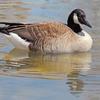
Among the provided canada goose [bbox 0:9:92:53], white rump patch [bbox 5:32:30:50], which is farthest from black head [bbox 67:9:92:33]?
white rump patch [bbox 5:32:30:50]

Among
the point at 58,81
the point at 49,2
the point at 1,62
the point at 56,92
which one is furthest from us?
the point at 49,2

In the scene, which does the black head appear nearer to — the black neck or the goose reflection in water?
the black neck

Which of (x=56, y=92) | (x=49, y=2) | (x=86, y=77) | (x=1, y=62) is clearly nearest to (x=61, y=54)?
(x=1, y=62)

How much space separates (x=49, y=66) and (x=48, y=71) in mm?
436

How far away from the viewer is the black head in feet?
36.4

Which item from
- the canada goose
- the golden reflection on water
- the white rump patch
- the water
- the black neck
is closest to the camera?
the water

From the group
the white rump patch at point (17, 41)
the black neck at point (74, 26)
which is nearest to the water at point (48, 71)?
the white rump patch at point (17, 41)

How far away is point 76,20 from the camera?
11.2 m

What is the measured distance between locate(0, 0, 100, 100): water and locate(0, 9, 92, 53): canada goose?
17cm

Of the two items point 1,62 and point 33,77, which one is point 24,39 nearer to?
point 1,62

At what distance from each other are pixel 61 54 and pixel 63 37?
340 mm

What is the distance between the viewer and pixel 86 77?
871 cm

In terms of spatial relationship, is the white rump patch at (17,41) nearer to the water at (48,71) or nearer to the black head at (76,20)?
the water at (48,71)

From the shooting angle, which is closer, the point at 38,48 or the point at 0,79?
the point at 0,79
